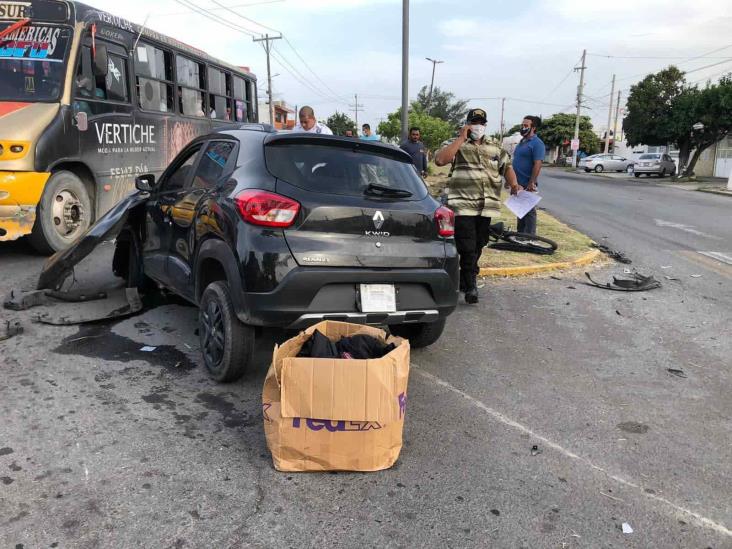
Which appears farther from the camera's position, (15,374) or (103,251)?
(103,251)

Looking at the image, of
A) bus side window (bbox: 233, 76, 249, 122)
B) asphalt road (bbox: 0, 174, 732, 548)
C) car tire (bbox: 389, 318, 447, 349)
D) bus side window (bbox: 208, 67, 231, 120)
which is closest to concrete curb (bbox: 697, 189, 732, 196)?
bus side window (bbox: 233, 76, 249, 122)

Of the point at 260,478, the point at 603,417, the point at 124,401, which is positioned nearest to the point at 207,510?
the point at 260,478

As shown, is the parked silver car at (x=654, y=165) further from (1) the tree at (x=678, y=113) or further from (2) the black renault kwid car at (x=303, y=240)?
(2) the black renault kwid car at (x=303, y=240)

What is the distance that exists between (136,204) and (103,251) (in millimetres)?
2880

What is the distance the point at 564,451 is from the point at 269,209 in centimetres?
215

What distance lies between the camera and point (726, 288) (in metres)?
7.18

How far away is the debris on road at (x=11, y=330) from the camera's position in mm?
4492

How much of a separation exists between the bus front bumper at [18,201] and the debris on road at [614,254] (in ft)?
26.0

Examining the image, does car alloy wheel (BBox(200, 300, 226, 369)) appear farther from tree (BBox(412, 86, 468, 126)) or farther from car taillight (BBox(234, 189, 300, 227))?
tree (BBox(412, 86, 468, 126))

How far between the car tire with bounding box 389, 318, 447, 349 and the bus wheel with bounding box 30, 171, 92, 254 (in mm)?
4374

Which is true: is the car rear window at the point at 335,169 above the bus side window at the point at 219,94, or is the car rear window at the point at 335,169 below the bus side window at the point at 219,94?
below

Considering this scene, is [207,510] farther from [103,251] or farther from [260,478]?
[103,251]

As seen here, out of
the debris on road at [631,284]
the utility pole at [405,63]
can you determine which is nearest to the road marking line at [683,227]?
the debris on road at [631,284]

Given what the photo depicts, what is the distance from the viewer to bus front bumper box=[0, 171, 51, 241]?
641 cm
